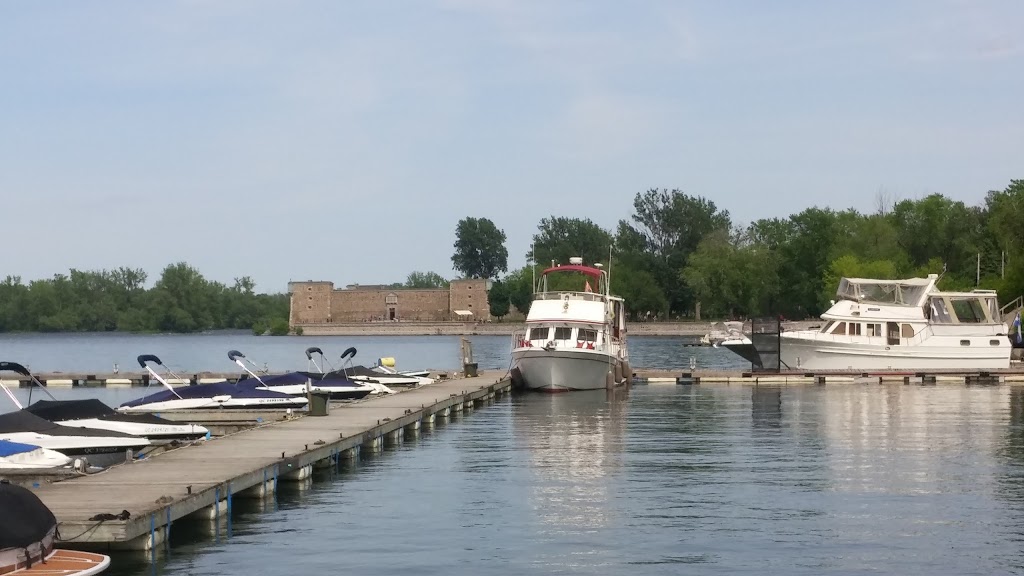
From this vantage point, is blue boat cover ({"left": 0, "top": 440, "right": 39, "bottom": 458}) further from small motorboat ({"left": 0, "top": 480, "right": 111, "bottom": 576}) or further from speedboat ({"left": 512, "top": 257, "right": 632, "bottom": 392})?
speedboat ({"left": 512, "top": 257, "right": 632, "bottom": 392})

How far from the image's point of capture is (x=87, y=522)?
56.0 feet

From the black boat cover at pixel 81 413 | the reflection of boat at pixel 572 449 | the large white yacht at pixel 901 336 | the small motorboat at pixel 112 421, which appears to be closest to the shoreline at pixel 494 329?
the large white yacht at pixel 901 336

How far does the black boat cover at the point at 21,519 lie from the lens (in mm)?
15516

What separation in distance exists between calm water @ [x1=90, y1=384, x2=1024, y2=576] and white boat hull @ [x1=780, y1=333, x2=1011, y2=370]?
746 inches

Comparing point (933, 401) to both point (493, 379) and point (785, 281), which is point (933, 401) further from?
point (785, 281)

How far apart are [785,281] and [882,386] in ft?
283

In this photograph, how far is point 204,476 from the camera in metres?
21.5

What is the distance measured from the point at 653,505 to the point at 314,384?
70.9 feet

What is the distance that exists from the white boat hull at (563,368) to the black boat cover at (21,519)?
32.5m

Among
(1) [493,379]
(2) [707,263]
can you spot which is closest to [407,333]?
(2) [707,263]

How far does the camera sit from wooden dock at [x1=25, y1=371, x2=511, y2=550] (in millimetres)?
17594

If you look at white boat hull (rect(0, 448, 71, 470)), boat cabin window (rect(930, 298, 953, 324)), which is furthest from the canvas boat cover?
boat cabin window (rect(930, 298, 953, 324))

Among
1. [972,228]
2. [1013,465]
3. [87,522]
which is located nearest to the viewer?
[87,522]

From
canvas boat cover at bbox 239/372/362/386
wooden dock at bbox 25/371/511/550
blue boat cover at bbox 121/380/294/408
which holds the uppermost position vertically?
canvas boat cover at bbox 239/372/362/386
